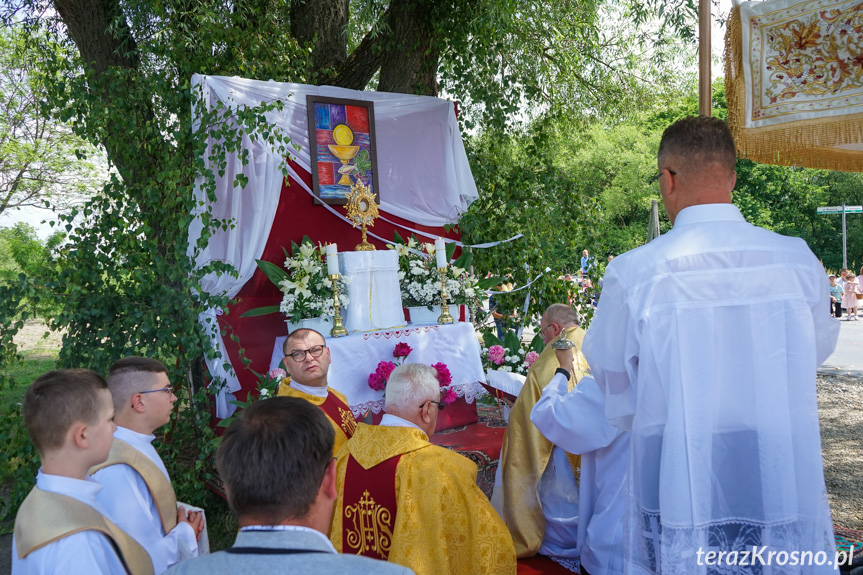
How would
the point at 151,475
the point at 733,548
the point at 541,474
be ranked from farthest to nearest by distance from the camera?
the point at 541,474, the point at 151,475, the point at 733,548

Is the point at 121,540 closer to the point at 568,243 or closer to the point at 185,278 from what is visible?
the point at 185,278

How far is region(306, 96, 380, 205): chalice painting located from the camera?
705cm

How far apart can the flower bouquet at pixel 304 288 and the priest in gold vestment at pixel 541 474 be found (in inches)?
89.7

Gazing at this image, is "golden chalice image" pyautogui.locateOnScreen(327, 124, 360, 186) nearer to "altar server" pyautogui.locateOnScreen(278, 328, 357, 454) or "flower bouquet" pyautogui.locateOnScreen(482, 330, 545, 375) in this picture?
"flower bouquet" pyautogui.locateOnScreen(482, 330, 545, 375)

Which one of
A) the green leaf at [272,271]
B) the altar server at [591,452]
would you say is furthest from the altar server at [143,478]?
the green leaf at [272,271]

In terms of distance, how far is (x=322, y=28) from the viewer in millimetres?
7984

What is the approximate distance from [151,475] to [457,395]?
3660mm

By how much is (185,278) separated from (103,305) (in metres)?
0.64

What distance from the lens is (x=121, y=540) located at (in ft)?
7.45

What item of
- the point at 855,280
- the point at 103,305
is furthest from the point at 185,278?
the point at 855,280

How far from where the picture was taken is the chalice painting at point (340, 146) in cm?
705

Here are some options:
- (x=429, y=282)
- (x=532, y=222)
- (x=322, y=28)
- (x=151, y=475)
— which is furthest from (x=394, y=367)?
(x=322, y=28)

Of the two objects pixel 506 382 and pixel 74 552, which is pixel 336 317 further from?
pixel 74 552

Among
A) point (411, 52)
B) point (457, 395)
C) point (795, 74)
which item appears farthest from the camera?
point (411, 52)
